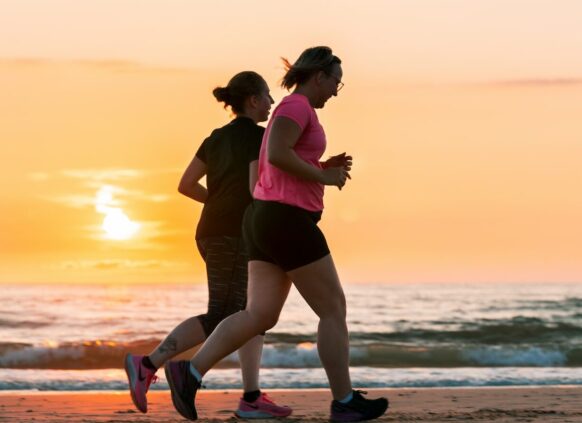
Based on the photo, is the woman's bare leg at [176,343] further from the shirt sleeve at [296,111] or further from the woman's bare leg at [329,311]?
the shirt sleeve at [296,111]

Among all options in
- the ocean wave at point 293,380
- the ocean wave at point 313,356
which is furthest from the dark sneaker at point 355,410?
the ocean wave at point 313,356

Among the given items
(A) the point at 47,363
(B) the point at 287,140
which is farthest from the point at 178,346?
(A) the point at 47,363

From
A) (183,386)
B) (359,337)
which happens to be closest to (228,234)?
(183,386)

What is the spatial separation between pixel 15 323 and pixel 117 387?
38.1 feet

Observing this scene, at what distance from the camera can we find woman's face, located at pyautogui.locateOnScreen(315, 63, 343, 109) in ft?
17.1

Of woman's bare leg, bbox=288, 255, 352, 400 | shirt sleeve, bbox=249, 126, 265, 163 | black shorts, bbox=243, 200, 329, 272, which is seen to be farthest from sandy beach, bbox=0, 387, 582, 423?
shirt sleeve, bbox=249, 126, 265, 163

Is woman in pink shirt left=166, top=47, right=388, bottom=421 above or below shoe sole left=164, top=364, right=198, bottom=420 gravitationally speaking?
above

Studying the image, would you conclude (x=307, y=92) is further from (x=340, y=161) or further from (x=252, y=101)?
(x=252, y=101)

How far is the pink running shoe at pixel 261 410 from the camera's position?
5961 millimetres

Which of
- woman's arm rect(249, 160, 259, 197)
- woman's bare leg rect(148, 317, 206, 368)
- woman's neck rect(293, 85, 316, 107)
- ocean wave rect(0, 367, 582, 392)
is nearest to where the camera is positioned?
woman's neck rect(293, 85, 316, 107)

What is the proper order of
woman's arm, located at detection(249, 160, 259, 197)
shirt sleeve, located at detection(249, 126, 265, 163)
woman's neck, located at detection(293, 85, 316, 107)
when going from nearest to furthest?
woman's neck, located at detection(293, 85, 316, 107) → woman's arm, located at detection(249, 160, 259, 197) → shirt sleeve, located at detection(249, 126, 265, 163)

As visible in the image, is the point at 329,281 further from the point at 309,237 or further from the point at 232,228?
the point at 232,228

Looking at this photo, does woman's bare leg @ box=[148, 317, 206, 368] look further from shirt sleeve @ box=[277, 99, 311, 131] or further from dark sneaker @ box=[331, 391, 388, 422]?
shirt sleeve @ box=[277, 99, 311, 131]

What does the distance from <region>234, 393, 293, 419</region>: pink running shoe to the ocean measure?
3.37 m
